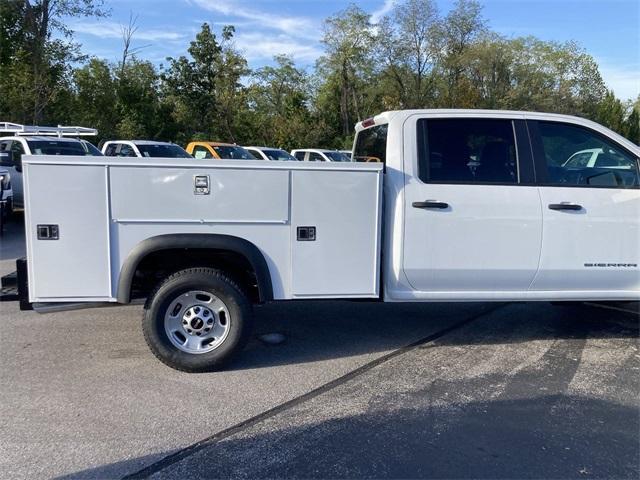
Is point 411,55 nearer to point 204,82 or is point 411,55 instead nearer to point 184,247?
point 204,82

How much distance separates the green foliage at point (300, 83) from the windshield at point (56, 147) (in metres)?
12.7

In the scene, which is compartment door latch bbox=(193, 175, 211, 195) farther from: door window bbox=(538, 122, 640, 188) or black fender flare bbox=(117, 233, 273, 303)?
door window bbox=(538, 122, 640, 188)

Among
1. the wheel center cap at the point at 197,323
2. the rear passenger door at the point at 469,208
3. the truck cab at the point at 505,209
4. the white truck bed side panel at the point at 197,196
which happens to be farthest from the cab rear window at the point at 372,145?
the wheel center cap at the point at 197,323

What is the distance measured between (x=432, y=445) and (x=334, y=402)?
2.67ft

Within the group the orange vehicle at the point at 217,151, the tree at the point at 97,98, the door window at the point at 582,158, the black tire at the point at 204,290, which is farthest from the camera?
the tree at the point at 97,98

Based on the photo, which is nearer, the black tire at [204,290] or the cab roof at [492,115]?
the black tire at [204,290]

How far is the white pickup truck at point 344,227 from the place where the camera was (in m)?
3.99

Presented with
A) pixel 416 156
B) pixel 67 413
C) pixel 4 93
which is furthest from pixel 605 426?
pixel 4 93

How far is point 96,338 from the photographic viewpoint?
5113 millimetres

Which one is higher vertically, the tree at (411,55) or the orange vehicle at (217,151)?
the tree at (411,55)

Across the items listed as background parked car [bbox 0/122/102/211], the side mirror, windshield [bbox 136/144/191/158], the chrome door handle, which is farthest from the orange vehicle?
the chrome door handle

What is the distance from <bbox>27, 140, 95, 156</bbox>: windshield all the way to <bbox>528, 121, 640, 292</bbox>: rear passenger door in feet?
37.5

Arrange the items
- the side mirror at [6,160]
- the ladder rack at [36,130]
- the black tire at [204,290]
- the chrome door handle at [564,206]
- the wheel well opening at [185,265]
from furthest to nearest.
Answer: the ladder rack at [36,130]
the side mirror at [6,160]
the chrome door handle at [564,206]
the wheel well opening at [185,265]
the black tire at [204,290]

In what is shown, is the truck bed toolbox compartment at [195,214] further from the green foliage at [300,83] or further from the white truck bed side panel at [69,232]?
the green foliage at [300,83]
